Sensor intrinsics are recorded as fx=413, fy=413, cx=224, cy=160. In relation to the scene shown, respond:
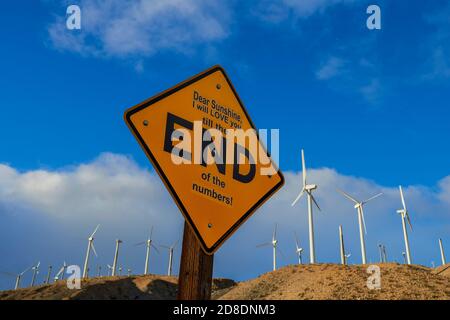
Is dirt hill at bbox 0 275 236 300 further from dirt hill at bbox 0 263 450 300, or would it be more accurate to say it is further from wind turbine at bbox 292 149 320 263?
wind turbine at bbox 292 149 320 263

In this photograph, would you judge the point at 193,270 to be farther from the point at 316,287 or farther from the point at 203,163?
the point at 316,287

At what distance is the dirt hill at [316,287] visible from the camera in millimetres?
34403

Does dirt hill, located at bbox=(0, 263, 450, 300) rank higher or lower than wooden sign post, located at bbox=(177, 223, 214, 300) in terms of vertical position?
higher

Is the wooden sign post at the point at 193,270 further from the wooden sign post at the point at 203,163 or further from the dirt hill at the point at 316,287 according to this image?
the dirt hill at the point at 316,287

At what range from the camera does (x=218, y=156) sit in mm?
3678

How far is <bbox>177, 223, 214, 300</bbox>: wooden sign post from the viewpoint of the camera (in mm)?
3344

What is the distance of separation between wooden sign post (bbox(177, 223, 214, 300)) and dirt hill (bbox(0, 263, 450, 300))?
33.0 m

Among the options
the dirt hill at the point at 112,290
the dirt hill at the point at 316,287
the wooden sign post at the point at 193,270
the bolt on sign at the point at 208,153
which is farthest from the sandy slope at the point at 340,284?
the wooden sign post at the point at 193,270

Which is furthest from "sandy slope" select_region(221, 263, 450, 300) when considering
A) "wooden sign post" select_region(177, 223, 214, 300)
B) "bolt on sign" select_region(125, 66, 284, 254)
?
"wooden sign post" select_region(177, 223, 214, 300)

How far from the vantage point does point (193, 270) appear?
3402 mm

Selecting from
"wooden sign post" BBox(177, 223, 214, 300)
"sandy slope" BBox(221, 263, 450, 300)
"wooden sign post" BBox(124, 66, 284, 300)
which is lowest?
"wooden sign post" BBox(177, 223, 214, 300)

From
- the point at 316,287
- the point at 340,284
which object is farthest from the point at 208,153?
the point at 340,284
